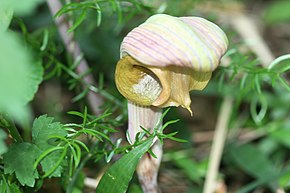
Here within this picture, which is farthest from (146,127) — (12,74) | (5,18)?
(12,74)

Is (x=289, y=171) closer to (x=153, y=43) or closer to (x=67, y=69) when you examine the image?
(x=67, y=69)

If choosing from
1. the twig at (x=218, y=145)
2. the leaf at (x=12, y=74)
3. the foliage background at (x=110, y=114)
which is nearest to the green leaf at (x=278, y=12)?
the foliage background at (x=110, y=114)

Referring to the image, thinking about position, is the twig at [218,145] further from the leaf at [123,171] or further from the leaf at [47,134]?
the leaf at [47,134]

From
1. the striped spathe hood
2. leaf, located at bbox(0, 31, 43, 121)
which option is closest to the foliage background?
leaf, located at bbox(0, 31, 43, 121)

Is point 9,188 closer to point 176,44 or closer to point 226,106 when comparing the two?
point 176,44

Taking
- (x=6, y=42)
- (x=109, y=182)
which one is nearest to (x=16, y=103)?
(x=6, y=42)
